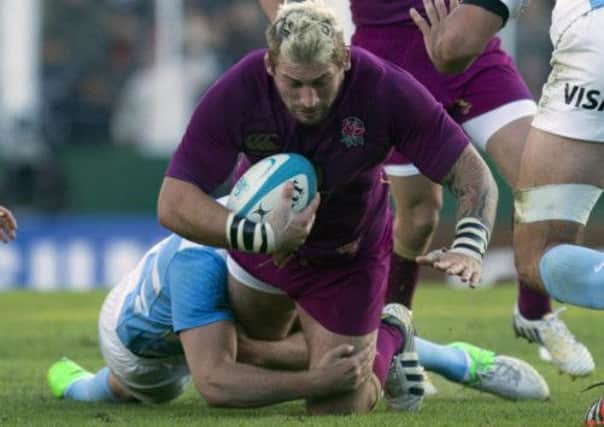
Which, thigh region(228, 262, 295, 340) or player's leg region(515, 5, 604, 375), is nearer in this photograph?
player's leg region(515, 5, 604, 375)

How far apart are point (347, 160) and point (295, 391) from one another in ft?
2.95

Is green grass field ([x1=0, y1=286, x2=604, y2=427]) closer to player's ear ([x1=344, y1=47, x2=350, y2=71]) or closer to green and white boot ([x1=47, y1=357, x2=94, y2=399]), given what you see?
green and white boot ([x1=47, y1=357, x2=94, y2=399])

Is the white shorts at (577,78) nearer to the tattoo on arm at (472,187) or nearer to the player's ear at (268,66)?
the tattoo on arm at (472,187)

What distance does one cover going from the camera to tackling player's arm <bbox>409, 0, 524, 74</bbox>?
5832mm

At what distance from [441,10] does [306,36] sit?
1.69 ft

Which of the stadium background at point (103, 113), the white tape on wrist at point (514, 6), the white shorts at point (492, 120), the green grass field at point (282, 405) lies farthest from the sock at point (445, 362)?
the stadium background at point (103, 113)

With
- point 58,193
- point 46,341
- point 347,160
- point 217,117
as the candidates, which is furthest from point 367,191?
point 58,193

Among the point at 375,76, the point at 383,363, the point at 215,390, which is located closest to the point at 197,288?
the point at 215,390

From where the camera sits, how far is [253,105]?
6.14m

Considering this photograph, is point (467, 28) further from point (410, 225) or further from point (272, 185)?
point (410, 225)

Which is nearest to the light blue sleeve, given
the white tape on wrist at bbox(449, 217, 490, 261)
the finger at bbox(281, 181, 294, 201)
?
the finger at bbox(281, 181, 294, 201)

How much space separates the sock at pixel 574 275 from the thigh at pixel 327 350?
0.94 meters

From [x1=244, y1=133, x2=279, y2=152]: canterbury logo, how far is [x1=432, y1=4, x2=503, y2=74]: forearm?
73 centimetres

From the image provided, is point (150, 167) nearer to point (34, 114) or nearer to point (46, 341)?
point (34, 114)
